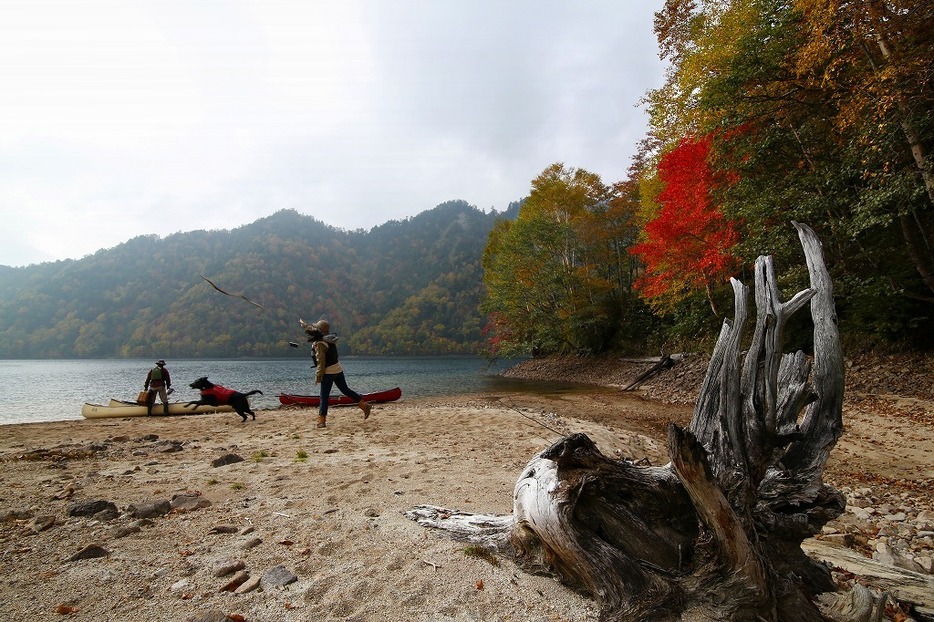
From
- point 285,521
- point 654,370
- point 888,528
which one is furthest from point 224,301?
point 888,528

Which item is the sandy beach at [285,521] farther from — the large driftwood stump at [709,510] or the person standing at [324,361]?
the person standing at [324,361]

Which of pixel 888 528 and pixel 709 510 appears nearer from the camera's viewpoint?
pixel 709 510

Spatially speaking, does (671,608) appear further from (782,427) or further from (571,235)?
(571,235)

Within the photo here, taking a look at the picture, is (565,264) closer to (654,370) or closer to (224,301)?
(654,370)

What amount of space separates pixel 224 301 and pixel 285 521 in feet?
325

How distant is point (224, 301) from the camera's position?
286 feet

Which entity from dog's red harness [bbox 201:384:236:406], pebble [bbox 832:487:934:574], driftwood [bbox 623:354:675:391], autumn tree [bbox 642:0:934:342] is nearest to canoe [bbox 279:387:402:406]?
dog's red harness [bbox 201:384:236:406]

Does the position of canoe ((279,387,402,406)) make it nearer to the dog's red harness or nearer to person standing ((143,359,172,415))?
Result: person standing ((143,359,172,415))

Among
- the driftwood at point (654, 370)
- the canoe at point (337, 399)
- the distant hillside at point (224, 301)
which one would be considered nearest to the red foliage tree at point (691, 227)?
the driftwood at point (654, 370)

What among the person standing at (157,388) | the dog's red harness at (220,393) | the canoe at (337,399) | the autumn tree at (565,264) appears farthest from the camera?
the autumn tree at (565,264)

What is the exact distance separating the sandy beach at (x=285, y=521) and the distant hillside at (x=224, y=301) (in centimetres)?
→ 7732

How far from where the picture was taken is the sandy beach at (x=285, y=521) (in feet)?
7.12

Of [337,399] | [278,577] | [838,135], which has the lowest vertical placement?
[337,399]

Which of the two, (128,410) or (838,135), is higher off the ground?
(838,135)
